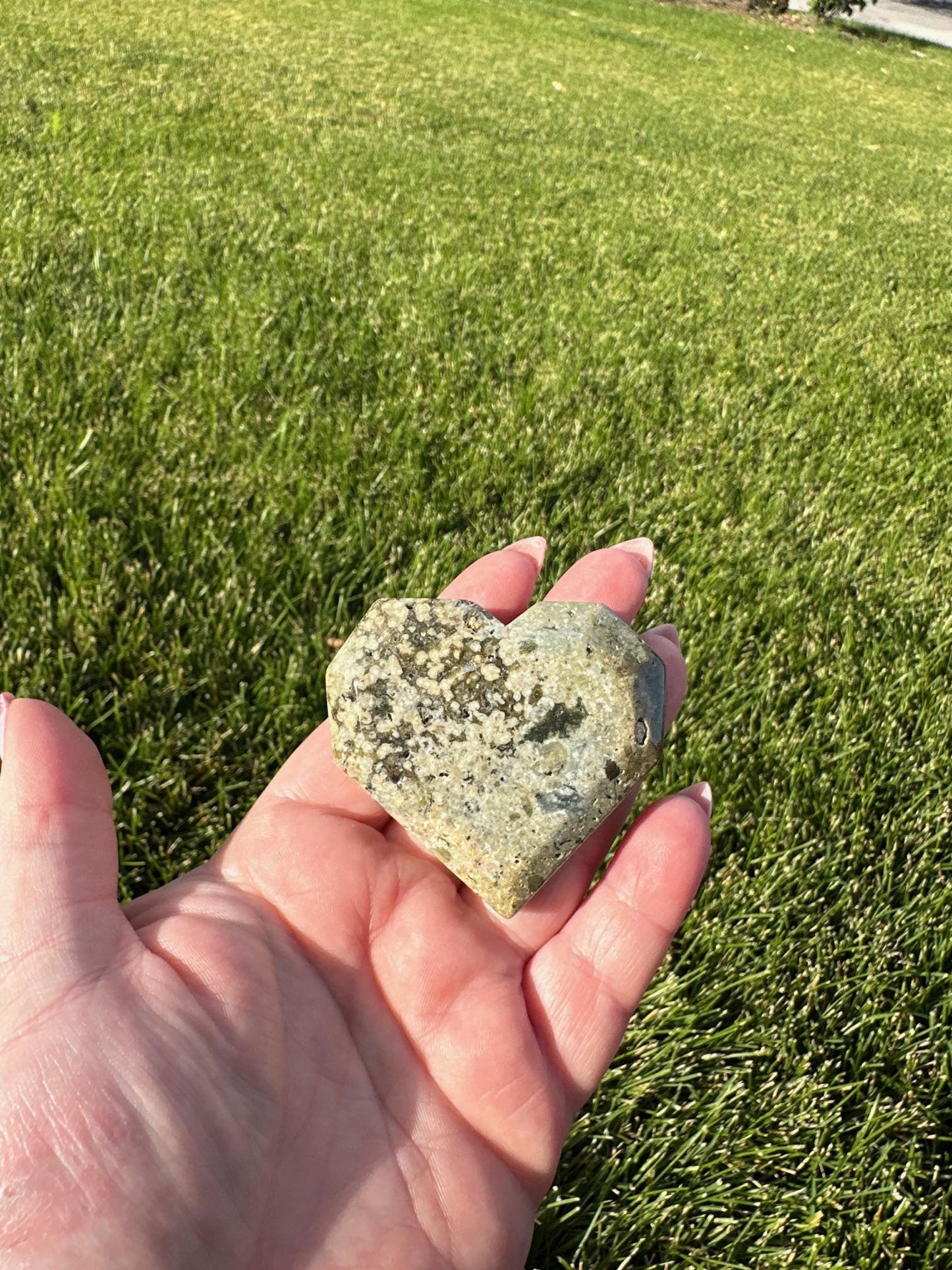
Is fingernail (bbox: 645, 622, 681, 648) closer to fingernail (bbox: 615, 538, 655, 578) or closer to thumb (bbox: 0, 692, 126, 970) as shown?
fingernail (bbox: 615, 538, 655, 578)

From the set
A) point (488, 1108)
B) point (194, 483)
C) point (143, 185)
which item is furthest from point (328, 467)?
point (143, 185)

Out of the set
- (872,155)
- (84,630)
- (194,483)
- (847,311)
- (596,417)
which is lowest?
(84,630)

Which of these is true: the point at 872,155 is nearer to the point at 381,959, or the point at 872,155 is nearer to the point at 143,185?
the point at 143,185

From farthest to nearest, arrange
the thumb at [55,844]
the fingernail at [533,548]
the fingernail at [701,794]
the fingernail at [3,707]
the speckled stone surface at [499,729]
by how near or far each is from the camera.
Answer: the fingernail at [533,548]
the fingernail at [701,794]
the speckled stone surface at [499,729]
the fingernail at [3,707]
the thumb at [55,844]

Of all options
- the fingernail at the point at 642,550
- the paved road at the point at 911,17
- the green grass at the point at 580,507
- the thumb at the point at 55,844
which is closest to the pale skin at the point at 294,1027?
the thumb at the point at 55,844

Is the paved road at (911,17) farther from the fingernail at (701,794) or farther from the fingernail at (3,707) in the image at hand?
the fingernail at (3,707)

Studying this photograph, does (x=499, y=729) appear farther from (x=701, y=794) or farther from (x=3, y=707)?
(x=3, y=707)

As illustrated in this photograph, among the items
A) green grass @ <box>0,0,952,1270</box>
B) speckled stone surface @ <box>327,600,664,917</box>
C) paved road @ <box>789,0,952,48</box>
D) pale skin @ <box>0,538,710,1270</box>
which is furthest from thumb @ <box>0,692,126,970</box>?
paved road @ <box>789,0,952,48</box>
